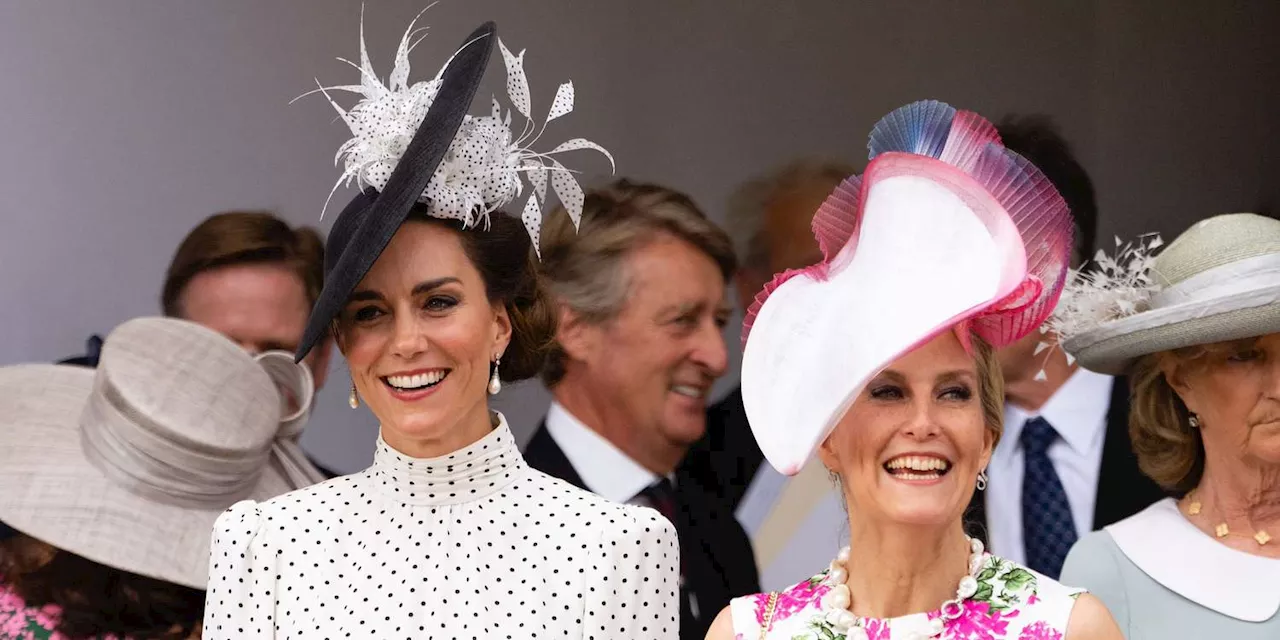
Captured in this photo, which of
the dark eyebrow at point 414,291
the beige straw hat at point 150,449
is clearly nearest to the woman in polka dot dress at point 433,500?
the dark eyebrow at point 414,291

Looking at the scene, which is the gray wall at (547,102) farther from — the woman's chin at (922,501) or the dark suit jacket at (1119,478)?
the woman's chin at (922,501)

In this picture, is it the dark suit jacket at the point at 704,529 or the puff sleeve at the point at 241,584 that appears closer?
the puff sleeve at the point at 241,584

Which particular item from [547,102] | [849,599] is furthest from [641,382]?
[849,599]

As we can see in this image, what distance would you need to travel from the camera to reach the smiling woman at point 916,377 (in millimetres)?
2545

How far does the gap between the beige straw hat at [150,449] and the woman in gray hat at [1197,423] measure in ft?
6.19

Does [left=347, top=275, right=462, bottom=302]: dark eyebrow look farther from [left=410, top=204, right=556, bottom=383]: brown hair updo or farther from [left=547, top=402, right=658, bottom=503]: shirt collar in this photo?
[left=547, top=402, right=658, bottom=503]: shirt collar

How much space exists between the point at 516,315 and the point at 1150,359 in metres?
1.32

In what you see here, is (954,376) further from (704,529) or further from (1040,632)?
(704,529)

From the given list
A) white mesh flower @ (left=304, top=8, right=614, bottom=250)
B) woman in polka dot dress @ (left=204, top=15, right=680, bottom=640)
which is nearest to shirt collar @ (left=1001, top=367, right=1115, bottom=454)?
woman in polka dot dress @ (left=204, top=15, right=680, bottom=640)

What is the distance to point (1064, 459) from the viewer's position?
14.2 ft

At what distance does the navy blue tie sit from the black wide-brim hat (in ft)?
6.36

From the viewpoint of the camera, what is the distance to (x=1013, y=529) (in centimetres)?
428

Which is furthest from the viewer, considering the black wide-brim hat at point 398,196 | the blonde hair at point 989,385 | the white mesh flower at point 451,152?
the white mesh flower at point 451,152

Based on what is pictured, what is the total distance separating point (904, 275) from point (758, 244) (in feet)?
5.51
